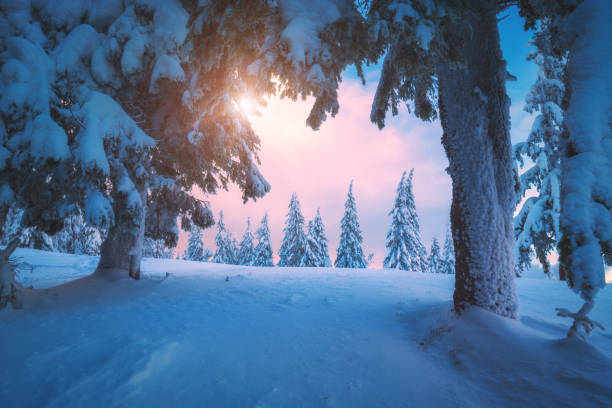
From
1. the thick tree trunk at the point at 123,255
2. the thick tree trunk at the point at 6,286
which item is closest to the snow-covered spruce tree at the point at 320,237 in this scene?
the thick tree trunk at the point at 123,255

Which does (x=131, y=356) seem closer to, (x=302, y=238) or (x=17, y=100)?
(x=17, y=100)

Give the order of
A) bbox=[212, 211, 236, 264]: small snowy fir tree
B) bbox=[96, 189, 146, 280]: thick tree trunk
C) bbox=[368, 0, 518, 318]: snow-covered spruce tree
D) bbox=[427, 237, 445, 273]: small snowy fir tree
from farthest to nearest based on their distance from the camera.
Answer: bbox=[212, 211, 236, 264]: small snowy fir tree, bbox=[427, 237, 445, 273]: small snowy fir tree, bbox=[96, 189, 146, 280]: thick tree trunk, bbox=[368, 0, 518, 318]: snow-covered spruce tree

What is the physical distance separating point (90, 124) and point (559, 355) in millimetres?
7308

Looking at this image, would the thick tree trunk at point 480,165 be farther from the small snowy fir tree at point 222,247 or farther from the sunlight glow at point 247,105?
the small snowy fir tree at point 222,247

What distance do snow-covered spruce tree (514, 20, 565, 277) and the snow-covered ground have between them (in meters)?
6.80

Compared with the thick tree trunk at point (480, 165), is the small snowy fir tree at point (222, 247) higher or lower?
lower

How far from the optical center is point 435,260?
109 feet

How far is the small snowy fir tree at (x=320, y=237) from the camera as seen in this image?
1137 inches

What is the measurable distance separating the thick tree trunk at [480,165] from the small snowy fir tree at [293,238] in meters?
25.1

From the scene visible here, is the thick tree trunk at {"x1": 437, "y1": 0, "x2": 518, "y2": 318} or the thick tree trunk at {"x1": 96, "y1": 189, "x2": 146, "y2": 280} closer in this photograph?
the thick tree trunk at {"x1": 437, "y1": 0, "x2": 518, "y2": 318}

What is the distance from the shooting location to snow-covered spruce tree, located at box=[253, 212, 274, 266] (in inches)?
1220

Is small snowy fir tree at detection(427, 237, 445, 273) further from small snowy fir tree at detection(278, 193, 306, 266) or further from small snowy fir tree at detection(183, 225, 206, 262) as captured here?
small snowy fir tree at detection(183, 225, 206, 262)

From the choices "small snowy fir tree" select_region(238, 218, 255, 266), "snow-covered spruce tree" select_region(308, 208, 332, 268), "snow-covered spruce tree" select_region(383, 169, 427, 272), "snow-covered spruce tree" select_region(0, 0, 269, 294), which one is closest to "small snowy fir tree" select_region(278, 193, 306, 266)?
"snow-covered spruce tree" select_region(308, 208, 332, 268)

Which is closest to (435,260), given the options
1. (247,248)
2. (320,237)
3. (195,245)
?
(320,237)
